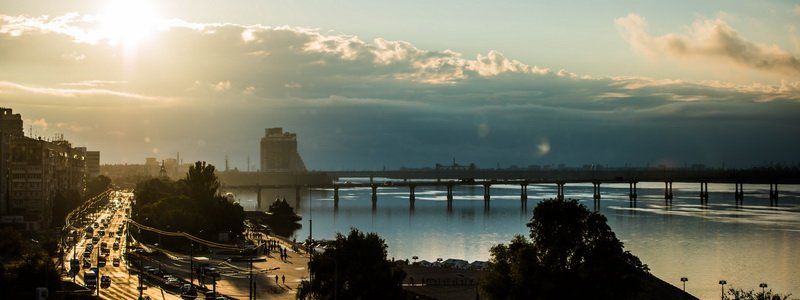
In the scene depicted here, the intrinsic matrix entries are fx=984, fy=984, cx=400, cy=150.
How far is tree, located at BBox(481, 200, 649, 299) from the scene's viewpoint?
47594 millimetres

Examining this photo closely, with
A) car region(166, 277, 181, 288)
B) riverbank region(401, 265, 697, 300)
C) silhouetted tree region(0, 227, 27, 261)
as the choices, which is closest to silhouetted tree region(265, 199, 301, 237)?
silhouetted tree region(0, 227, 27, 261)

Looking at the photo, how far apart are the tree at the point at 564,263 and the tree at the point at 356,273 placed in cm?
499

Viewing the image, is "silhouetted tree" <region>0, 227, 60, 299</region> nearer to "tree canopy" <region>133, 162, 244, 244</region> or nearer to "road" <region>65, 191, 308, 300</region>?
"road" <region>65, 191, 308, 300</region>

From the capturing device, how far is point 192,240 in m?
98.9

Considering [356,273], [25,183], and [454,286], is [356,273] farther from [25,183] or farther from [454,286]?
[25,183]

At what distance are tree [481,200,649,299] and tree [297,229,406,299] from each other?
499 centimetres

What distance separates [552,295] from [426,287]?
19.3 m

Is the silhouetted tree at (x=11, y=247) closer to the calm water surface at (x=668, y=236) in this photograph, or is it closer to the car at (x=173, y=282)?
the car at (x=173, y=282)

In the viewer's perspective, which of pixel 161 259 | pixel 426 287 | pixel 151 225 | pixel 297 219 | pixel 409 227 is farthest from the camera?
pixel 297 219

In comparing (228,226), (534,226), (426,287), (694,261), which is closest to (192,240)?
(228,226)

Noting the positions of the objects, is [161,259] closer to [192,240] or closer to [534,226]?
[192,240]

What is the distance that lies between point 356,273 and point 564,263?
10720mm

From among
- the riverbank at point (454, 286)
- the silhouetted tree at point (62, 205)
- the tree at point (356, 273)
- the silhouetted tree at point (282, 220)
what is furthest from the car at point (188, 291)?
the silhouetted tree at point (282, 220)

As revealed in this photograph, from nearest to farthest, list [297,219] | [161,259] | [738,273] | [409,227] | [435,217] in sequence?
[738,273] < [161,259] < [409,227] < [297,219] < [435,217]
